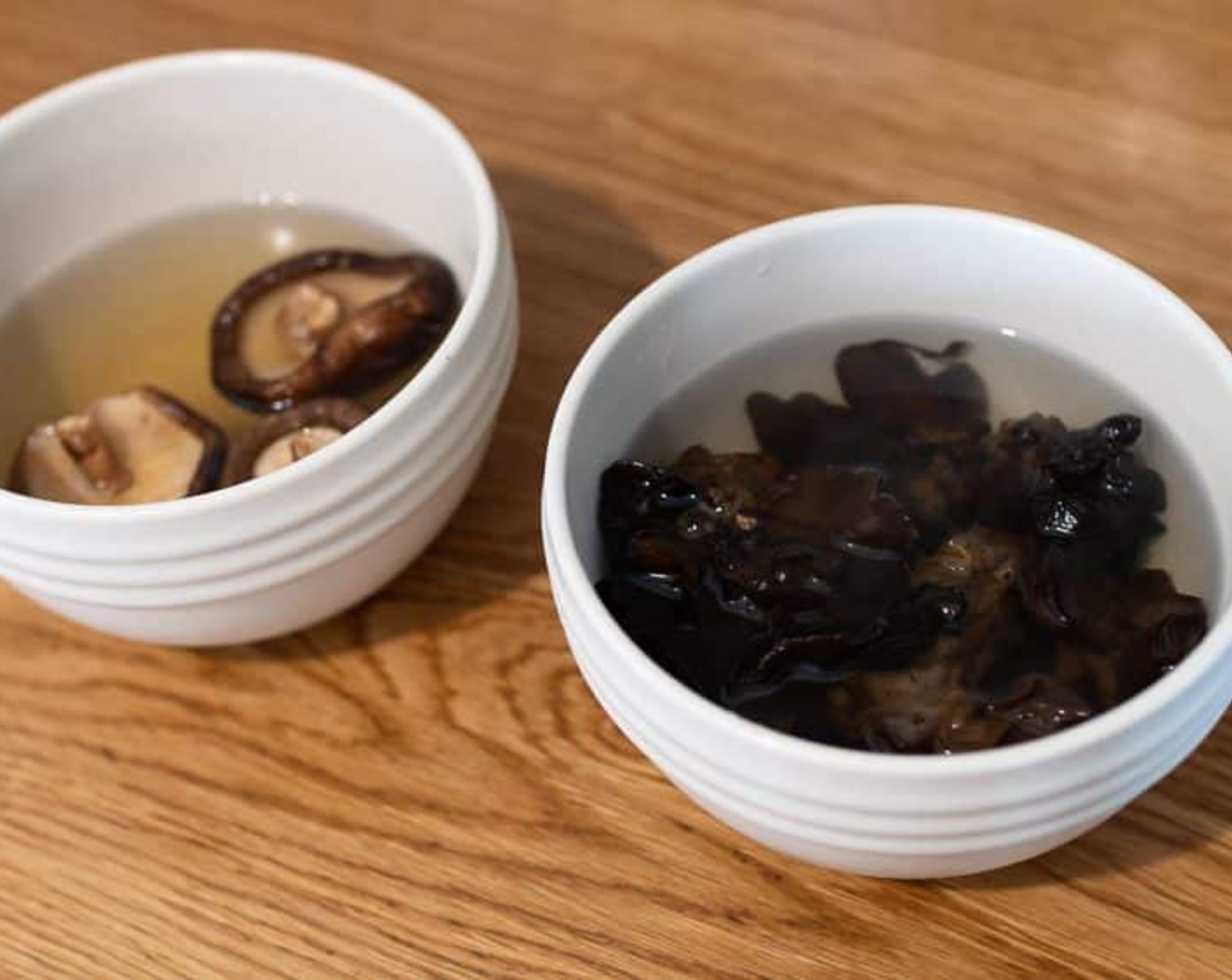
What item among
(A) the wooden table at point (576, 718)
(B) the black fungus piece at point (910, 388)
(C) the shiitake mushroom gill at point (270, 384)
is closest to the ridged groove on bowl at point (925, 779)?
(A) the wooden table at point (576, 718)

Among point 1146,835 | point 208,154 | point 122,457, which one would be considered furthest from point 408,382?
point 1146,835

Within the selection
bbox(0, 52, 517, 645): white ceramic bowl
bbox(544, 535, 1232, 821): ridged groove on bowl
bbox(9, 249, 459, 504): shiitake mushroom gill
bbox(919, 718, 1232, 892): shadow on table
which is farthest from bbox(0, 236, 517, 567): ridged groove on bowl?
bbox(919, 718, 1232, 892): shadow on table

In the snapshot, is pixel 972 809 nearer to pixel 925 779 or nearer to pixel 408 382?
pixel 925 779

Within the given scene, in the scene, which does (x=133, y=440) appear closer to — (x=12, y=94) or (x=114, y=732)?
(x=114, y=732)

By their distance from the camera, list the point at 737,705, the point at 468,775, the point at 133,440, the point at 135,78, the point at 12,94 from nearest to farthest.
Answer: the point at 737,705, the point at 468,775, the point at 133,440, the point at 135,78, the point at 12,94

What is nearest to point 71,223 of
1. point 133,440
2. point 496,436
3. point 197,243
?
point 197,243

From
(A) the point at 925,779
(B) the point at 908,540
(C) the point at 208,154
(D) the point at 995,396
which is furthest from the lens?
(C) the point at 208,154
